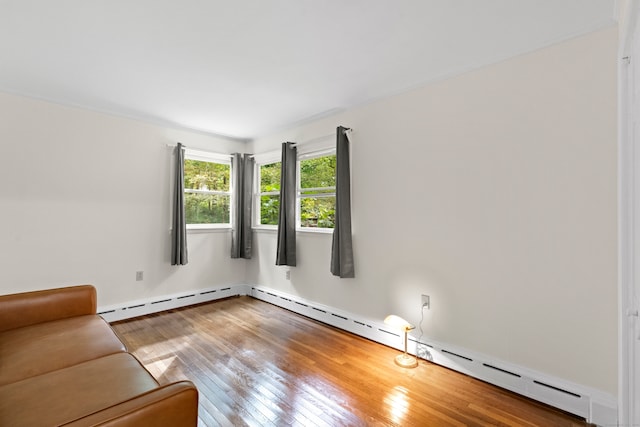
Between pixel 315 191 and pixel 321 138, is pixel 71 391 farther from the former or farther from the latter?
pixel 321 138

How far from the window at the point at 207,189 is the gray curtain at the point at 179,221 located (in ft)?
0.86

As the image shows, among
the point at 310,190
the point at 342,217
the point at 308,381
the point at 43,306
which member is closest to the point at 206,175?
the point at 310,190

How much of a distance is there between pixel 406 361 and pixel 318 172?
2.26 metres

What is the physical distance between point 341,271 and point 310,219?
3.12 ft

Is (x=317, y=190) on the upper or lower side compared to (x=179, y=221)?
upper

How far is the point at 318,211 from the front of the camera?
12.3ft

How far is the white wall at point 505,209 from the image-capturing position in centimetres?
188

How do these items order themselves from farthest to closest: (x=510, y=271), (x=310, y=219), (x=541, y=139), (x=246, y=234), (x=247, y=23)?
1. (x=246, y=234)
2. (x=310, y=219)
3. (x=510, y=271)
4. (x=541, y=139)
5. (x=247, y=23)

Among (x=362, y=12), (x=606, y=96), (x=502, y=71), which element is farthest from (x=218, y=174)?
(x=606, y=96)

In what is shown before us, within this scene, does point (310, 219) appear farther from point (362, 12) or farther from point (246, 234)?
point (362, 12)

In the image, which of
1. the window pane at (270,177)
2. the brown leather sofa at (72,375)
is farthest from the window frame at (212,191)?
the brown leather sofa at (72,375)

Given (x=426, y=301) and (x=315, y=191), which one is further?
(x=315, y=191)

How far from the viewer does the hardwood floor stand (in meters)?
1.86

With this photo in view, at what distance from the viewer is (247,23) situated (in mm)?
1893
